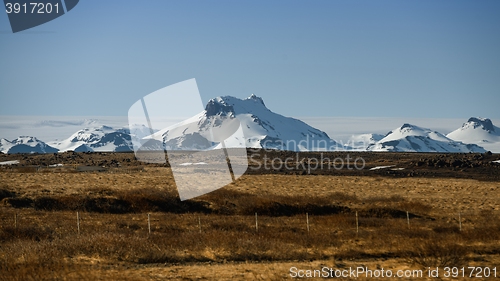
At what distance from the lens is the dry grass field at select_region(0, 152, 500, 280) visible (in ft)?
65.4

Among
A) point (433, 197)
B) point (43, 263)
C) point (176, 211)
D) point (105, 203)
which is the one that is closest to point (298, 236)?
point (43, 263)

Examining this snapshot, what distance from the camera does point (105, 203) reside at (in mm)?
38406

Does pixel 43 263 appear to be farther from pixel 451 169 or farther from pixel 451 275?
pixel 451 169

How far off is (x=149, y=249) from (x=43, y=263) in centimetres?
445

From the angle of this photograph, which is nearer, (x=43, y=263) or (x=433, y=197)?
(x=43, y=263)

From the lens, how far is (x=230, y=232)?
26594mm
